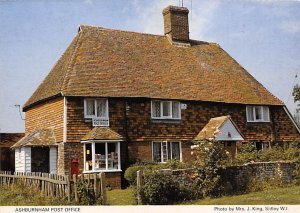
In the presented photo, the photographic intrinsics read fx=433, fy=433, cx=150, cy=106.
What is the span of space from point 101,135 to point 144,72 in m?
4.50

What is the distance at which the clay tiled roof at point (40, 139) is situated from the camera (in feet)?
64.5

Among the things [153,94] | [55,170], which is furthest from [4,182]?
[153,94]

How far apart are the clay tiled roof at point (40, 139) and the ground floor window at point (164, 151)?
4884 millimetres

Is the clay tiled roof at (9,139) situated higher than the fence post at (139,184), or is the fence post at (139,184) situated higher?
the clay tiled roof at (9,139)

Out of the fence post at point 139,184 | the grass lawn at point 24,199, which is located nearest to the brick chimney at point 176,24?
the fence post at point 139,184

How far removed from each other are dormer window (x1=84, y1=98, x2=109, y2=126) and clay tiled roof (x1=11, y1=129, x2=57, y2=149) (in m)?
2.05

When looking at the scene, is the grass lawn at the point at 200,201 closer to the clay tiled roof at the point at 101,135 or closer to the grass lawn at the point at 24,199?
the grass lawn at the point at 24,199

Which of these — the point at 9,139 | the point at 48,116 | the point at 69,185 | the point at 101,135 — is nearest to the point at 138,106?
the point at 101,135

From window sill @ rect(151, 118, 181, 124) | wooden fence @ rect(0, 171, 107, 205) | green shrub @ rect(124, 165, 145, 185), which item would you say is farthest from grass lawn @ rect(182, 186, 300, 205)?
window sill @ rect(151, 118, 181, 124)

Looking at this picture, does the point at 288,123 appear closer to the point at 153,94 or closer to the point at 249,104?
the point at 249,104

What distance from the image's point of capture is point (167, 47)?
2503 centimetres

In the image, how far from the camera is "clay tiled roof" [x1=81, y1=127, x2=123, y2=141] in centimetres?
1925

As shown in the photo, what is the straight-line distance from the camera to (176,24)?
86.5 feet

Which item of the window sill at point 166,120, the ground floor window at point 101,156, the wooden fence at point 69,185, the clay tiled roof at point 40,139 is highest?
the window sill at point 166,120
